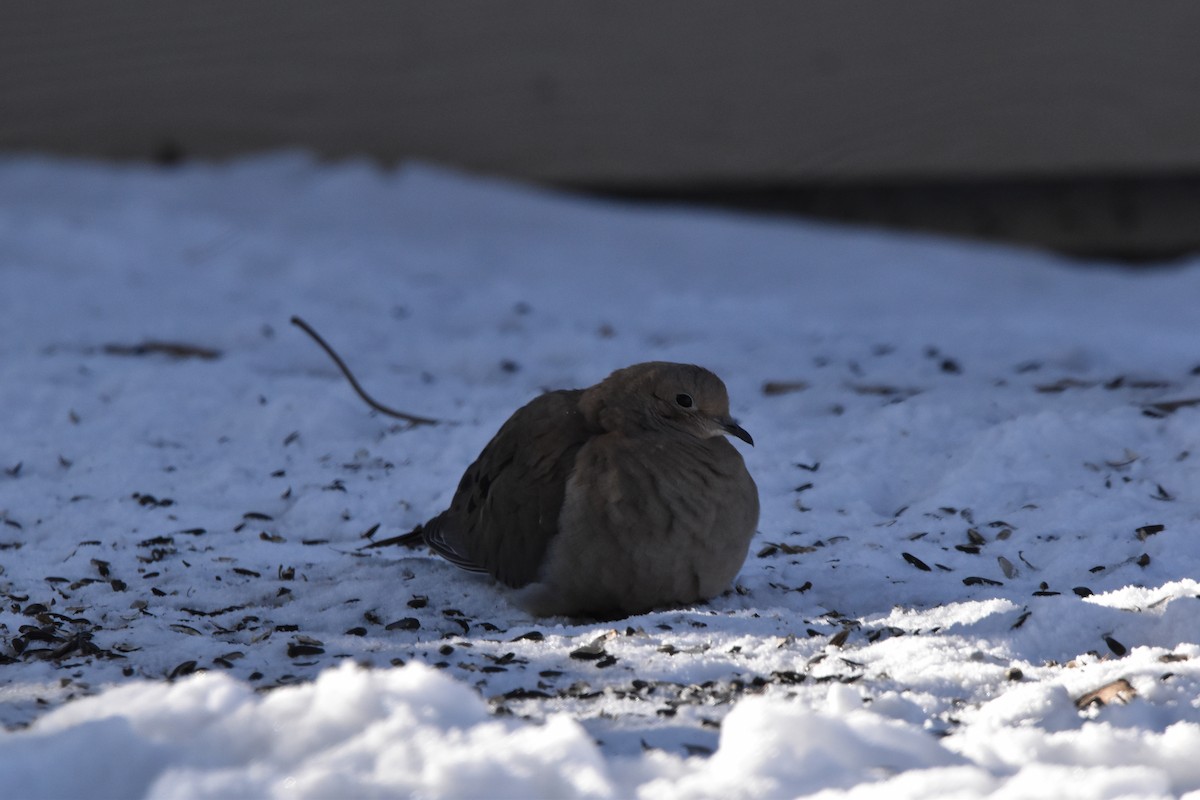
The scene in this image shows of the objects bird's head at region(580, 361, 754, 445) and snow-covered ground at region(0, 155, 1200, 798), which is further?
bird's head at region(580, 361, 754, 445)

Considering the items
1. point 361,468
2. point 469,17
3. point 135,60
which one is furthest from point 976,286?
point 135,60

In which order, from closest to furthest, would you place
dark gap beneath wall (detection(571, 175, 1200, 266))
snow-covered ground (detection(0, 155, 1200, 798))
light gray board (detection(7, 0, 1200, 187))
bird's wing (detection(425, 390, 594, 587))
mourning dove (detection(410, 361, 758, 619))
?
snow-covered ground (detection(0, 155, 1200, 798)) → mourning dove (detection(410, 361, 758, 619)) → bird's wing (detection(425, 390, 594, 587)) → light gray board (detection(7, 0, 1200, 187)) → dark gap beneath wall (detection(571, 175, 1200, 266))

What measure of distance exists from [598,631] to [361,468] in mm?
1560

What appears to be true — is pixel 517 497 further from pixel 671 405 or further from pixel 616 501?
pixel 671 405

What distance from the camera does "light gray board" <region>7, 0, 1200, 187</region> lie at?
6.82 meters

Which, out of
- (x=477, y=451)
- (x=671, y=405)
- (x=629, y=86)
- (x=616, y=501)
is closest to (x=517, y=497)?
(x=616, y=501)

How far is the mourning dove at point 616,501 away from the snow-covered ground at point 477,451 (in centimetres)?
10

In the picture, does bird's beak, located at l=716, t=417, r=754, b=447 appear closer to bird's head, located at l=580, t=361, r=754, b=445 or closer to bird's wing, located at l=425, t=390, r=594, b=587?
bird's head, located at l=580, t=361, r=754, b=445

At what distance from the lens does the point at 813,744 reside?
178 cm

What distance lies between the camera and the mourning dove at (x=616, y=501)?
2760 mm

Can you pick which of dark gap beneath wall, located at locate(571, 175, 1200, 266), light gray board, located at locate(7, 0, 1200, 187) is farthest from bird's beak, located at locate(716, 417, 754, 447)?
dark gap beneath wall, located at locate(571, 175, 1200, 266)

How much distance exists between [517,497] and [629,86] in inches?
178

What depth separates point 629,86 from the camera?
7031 mm

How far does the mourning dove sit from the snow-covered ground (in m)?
0.10
